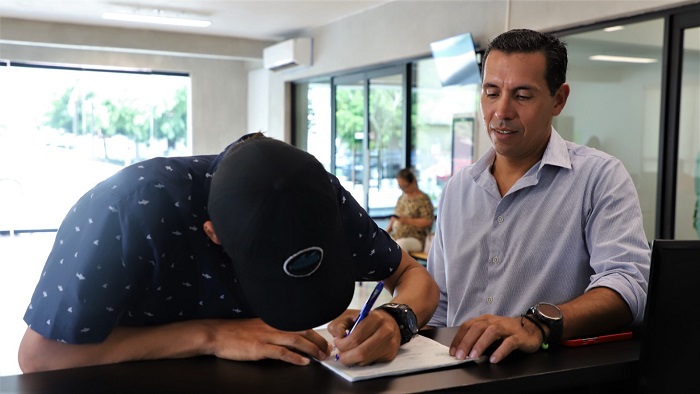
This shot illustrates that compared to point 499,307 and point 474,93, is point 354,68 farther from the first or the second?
point 499,307

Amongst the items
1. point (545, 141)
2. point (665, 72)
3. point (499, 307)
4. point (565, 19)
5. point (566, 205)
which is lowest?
point (499, 307)

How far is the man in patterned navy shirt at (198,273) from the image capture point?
0.89 meters

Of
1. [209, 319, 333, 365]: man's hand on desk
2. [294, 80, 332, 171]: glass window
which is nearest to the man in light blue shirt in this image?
[209, 319, 333, 365]: man's hand on desk

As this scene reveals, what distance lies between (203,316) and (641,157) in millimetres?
4282

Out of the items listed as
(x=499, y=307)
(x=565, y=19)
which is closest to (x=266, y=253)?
(x=499, y=307)

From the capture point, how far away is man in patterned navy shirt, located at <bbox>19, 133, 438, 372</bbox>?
2.92 feet

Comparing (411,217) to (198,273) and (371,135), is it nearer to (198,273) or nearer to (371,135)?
(371,135)

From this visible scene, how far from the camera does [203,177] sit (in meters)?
1.21

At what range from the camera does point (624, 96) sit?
4859mm

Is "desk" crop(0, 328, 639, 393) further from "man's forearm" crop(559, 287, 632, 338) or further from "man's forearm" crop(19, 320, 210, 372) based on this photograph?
"man's forearm" crop(559, 287, 632, 338)

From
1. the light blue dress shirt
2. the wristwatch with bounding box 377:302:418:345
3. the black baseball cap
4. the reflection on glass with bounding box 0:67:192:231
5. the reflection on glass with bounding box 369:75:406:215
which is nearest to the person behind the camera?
the black baseball cap

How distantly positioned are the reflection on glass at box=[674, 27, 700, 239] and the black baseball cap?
421 cm

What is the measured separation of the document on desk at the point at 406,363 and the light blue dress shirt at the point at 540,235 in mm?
532

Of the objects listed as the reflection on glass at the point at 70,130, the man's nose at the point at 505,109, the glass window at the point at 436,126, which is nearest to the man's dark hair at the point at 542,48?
the man's nose at the point at 505,109
